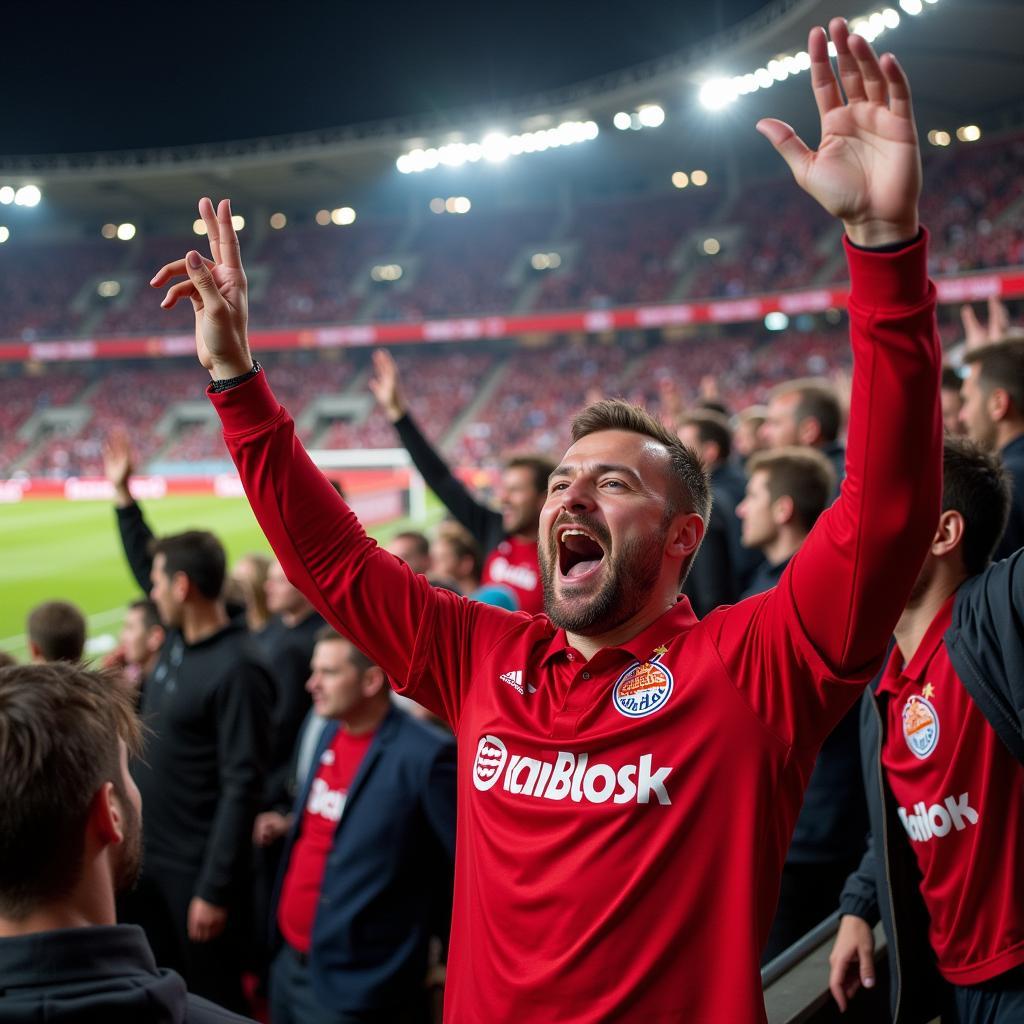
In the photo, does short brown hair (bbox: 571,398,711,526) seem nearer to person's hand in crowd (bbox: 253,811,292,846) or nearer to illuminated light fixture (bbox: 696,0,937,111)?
person's hand in crowd (bbox: 253,811,292,846)

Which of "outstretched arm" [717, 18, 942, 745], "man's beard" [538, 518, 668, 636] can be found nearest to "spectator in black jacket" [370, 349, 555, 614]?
"man's beard" [538, 518, 668, 636]

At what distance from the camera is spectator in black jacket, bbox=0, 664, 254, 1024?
136cm

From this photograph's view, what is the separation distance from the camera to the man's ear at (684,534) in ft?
7.13

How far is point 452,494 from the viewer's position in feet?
20.5

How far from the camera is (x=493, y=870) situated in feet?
6.33

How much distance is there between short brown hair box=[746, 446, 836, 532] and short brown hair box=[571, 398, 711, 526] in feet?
6.72

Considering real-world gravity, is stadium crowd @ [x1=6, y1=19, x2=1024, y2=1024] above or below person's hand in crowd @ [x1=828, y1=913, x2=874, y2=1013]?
above

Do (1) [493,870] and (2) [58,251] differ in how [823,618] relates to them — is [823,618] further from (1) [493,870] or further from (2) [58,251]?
(2) [58,251]

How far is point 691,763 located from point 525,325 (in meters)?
36.4

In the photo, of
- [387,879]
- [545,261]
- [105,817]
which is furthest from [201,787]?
[545,261]

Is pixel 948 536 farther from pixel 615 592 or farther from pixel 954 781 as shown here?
pixel 615 592

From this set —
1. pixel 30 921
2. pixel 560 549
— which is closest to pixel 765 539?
pixel 560 549

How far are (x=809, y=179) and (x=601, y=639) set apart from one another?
3.23 ft

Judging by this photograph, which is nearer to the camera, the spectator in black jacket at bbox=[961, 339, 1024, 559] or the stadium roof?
the spectator in black jacket at bbox=[961, 339, 1024, 559]
